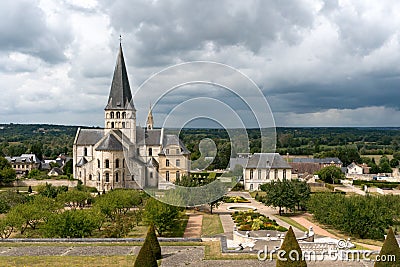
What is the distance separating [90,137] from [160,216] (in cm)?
3481

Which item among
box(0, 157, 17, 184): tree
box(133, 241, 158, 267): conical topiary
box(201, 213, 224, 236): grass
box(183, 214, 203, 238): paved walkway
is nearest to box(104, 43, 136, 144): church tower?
box(0, 157, 17, 184): tree

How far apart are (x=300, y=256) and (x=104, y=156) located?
42.5 m

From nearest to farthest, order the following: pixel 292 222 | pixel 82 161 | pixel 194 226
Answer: pixel 194 226, pixel 292 222, pixel 82 161

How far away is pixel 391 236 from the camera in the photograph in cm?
1560

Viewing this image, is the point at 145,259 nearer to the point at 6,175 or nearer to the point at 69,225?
the point at 69,225

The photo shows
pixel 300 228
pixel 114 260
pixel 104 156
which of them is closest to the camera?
pixel 114 260

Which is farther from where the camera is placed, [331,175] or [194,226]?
[331,175]

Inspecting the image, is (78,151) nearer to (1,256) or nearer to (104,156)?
(104,156)

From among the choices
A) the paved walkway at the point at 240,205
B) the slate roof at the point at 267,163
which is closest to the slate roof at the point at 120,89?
the slate roof at the point at 267,163

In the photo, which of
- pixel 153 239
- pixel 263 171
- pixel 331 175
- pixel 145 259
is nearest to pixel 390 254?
pixel 145 259

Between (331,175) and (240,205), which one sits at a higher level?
(331,175)

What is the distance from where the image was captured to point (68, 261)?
64.8 feet

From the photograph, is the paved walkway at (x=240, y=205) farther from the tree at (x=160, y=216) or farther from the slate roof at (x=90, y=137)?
the slate roof at (x=90, y=137)

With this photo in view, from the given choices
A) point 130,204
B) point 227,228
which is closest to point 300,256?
point 227,228
